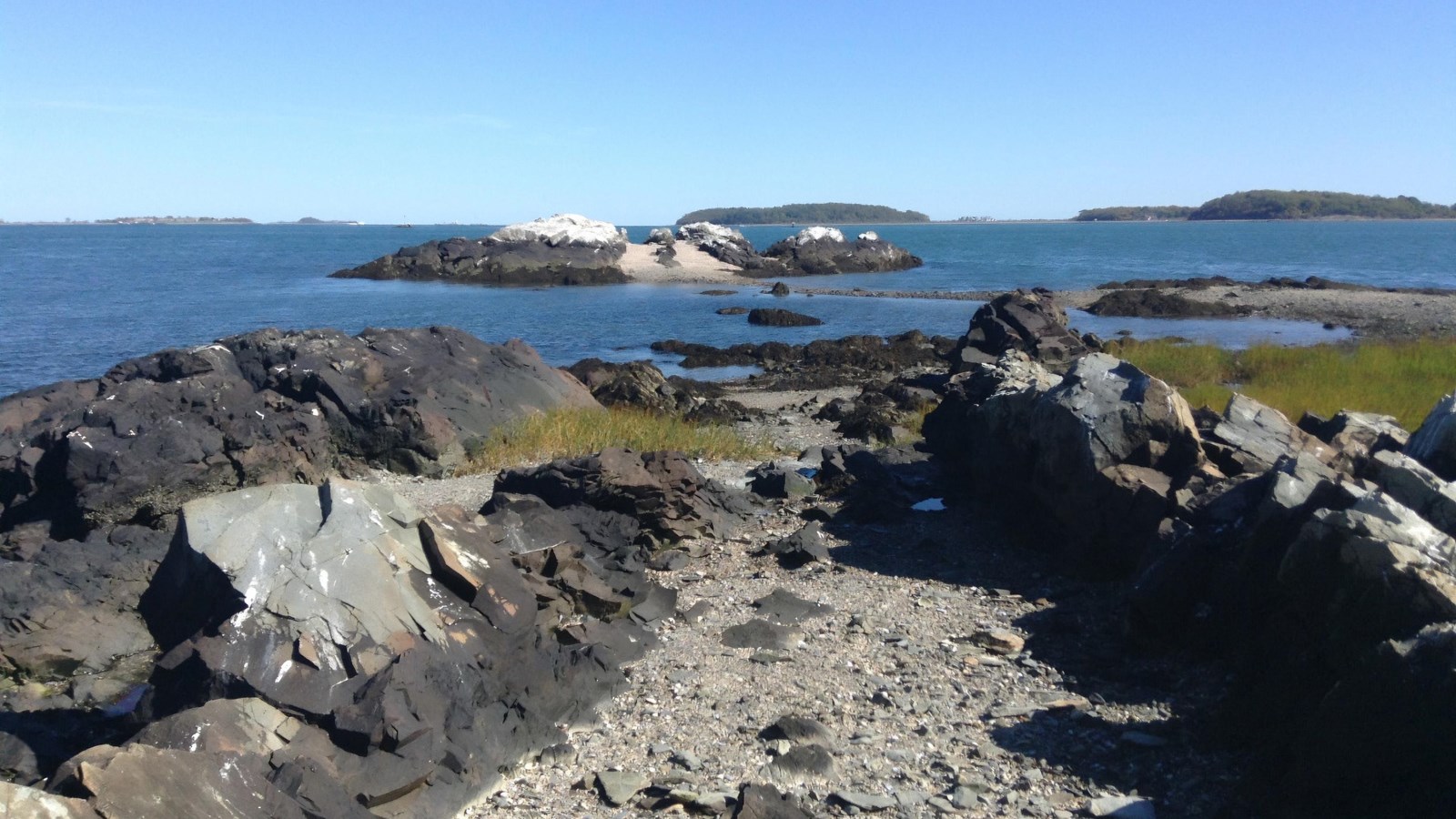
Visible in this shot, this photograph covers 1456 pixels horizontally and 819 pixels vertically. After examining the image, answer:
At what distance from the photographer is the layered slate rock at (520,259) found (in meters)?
65.1

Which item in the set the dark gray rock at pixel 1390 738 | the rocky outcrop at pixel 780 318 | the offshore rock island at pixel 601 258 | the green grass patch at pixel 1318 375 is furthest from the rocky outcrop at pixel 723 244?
the dark gray rock at pixel 1390 738

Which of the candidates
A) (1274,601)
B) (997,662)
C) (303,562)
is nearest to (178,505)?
(303,562)

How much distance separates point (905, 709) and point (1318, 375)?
12366mm

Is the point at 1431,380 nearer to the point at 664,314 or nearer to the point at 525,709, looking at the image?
the point at 525,709

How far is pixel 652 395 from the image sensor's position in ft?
65.1

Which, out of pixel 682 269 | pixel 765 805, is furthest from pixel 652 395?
pixel 682 269

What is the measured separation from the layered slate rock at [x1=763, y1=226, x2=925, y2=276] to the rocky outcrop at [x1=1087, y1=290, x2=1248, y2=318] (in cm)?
2954

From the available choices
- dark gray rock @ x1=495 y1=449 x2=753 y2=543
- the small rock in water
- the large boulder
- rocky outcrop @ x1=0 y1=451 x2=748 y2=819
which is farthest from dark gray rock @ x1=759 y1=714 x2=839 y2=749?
the large boulder

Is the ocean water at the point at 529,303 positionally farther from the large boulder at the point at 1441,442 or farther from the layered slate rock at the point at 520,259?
the large boulder at the point at 1441,442

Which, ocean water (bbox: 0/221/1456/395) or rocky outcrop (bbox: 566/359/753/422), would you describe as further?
ocean water (bbox: 0/221/1456/395)

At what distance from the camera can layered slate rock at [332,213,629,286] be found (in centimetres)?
6512

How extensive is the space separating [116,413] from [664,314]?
105 feet

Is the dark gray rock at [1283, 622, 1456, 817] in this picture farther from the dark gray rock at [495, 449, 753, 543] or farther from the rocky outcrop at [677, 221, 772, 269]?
the rocky outcrop at [677, 221, 772, 269]

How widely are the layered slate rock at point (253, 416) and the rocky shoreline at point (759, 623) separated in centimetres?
7
